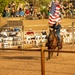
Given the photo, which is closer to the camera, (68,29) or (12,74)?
(12,74)

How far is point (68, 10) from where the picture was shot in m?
30.2

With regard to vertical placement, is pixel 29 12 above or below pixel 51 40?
above

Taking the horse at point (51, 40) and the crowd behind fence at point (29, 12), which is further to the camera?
the crowd behind fence at point (29, 12)

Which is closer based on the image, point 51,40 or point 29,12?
point 51,40

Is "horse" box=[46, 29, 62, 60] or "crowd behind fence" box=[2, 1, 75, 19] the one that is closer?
"horse" box=[46, 29, 62, 60]

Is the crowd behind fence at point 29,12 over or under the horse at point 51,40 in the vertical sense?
over

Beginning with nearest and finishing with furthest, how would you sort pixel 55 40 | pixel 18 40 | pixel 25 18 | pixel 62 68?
pixel 62 68, pixel 55 40, pixel 18 40, pixel 25 18

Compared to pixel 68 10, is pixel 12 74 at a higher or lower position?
lower

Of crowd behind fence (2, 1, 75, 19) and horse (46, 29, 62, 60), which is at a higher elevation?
crowd behind fence (2, 1, 75, 19)

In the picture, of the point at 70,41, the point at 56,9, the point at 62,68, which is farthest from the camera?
the point at 70,41

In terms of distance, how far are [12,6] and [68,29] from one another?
903 centimetres

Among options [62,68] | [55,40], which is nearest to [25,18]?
[55,40]

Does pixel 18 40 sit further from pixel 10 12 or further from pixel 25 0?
pixel 25 0

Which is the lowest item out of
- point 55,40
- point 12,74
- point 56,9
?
point 12,74
